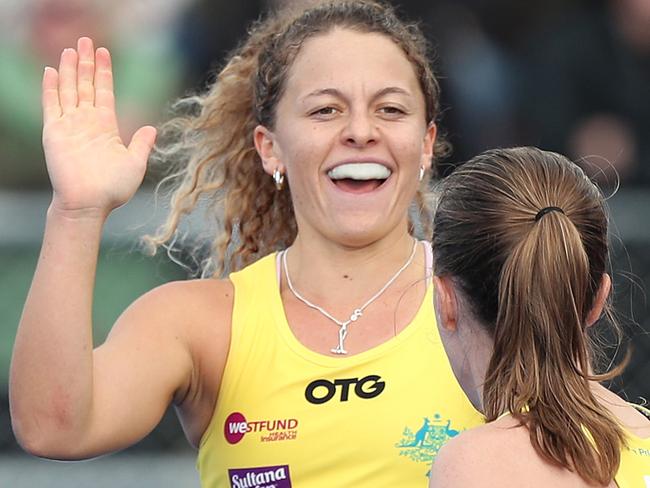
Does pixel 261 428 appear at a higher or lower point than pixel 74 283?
lower

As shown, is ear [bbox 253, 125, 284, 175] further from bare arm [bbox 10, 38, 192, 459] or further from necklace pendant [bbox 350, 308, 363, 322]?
bare arm [bbox 10, 38, 192, 459]

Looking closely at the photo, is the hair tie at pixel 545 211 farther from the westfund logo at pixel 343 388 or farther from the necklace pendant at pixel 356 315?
the necklace pendant at pixel 356 315

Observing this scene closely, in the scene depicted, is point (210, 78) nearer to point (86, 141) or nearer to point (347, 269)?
point (347, 269)

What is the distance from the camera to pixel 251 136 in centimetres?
392

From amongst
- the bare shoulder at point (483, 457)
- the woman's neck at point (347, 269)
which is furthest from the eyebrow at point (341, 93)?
the bare shoulder at point (483, 457)

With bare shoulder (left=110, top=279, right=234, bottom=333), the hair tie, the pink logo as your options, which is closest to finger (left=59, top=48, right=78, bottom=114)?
bare shoulder (left=110, top=279, right=234, bottom=333)

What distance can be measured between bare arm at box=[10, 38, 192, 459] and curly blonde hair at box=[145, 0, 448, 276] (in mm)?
632

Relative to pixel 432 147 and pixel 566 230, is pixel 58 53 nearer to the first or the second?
pixel 432 147

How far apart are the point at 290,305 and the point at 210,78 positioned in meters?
3.22

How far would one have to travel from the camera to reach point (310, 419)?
3314mm

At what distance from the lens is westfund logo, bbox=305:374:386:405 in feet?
10.9

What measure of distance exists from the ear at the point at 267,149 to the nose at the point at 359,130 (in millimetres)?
285

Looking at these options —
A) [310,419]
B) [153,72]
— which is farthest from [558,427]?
[153,72]

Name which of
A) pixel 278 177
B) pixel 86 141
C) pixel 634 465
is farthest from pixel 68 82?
pixel 634 465
